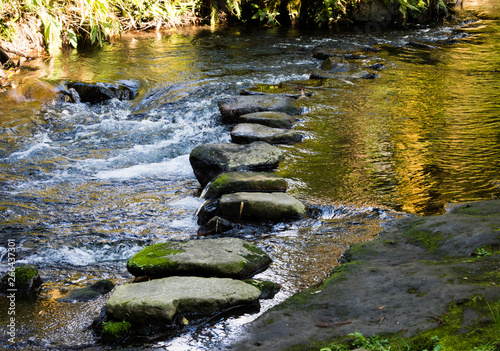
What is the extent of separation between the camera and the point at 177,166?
6301mm

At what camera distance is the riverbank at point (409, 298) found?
225 centimetres

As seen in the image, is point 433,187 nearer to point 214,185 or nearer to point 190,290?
point 214,185

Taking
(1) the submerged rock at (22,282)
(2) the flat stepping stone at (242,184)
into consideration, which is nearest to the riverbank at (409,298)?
(2) the flat stepping stone at (242,184)

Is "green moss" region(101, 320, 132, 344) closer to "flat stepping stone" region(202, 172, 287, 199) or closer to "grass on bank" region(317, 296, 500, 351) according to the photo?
"grass on bank" region(317, 296, 500, 351)

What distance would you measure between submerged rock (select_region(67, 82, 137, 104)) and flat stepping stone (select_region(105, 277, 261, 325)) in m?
6.96

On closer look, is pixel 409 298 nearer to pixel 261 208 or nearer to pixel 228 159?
pixel 261 208

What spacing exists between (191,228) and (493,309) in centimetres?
288

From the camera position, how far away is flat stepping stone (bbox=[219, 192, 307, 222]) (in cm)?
444

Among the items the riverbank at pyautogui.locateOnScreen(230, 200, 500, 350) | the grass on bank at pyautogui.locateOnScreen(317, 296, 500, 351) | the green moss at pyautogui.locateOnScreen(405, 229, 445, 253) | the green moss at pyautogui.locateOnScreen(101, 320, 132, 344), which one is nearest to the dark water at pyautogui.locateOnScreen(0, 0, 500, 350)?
the green moss at pyautogui.locateOnScreen(101, 320, 132, 344)

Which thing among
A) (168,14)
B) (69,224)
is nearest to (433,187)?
(69,224)

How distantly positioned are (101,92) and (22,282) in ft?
21.6

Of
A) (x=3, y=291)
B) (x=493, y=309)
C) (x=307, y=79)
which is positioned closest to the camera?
(x=493, y=309)

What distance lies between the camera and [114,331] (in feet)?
9.14

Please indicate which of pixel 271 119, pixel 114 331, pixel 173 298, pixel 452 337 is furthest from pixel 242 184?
pixel 452 337
